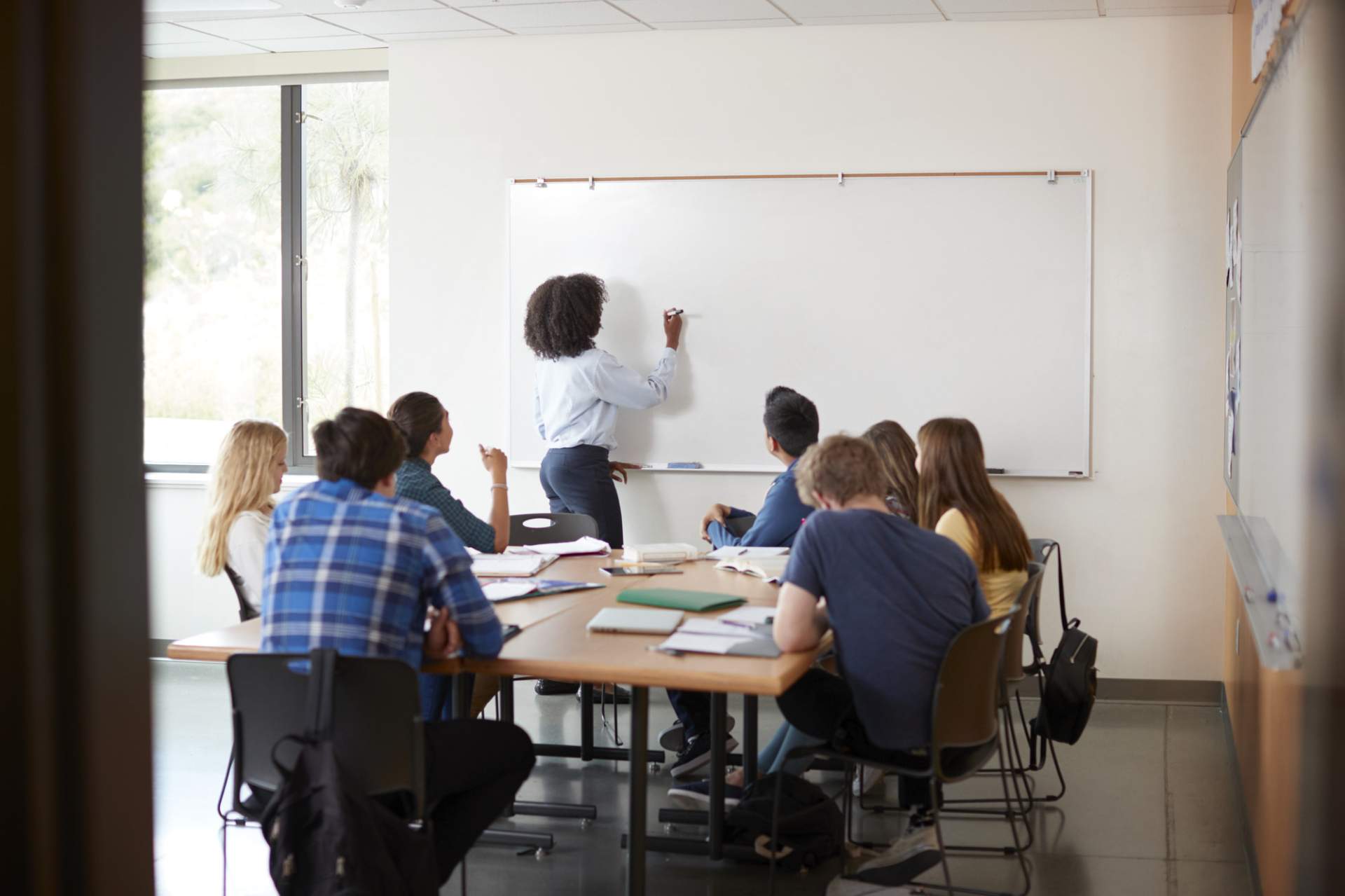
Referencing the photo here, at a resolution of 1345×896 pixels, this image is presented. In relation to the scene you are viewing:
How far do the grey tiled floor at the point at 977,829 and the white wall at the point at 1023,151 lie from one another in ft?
2.53

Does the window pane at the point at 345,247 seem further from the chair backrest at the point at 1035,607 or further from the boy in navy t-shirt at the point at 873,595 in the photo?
the boy in navy t-shirt at the point at 873,595

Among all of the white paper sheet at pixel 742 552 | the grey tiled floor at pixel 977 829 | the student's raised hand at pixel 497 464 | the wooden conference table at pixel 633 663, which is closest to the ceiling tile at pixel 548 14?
the student's raised hand at pixel 497 464

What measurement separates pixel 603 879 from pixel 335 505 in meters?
1.43

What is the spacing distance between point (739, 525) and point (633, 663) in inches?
79.6

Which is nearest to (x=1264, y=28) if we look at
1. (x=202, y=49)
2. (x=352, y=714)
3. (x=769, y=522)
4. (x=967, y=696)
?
(x=967, y=696)

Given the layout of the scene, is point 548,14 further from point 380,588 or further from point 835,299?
point 380,588

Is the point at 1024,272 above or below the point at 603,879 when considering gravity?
above

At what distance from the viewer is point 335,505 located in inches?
101

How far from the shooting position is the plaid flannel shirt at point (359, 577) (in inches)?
99.4

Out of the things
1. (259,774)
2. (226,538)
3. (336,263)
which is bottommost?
(259,774)

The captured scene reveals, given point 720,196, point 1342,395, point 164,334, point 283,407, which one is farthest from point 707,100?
point 1342,395

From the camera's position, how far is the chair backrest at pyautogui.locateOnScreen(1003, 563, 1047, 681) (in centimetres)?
321

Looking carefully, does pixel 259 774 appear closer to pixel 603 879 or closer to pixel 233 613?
pixel 603 879

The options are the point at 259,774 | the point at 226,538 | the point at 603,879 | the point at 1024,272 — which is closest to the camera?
the point at 259,774
